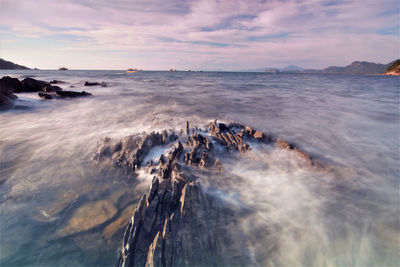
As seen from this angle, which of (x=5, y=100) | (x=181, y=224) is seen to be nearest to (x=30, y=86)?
(x=5, y=100)

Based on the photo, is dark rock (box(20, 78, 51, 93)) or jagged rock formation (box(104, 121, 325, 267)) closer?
jagged rock formation (box(104, 121, 325, 267))

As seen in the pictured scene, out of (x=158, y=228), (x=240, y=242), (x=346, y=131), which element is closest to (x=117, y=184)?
(x=158, y=228)

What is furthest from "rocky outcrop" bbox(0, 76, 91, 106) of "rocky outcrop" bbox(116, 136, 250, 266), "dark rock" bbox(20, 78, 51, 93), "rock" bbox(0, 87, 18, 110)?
"rocky outcrop" bbox(116, 136, 250, 266)

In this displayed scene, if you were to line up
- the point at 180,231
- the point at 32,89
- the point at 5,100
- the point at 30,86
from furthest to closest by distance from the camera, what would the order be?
Result: the point at 32,89 → the point at 30,86 → the point at 5,100 → the point at 180,231

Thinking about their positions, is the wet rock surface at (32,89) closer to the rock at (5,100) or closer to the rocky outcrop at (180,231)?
the rock at (5,100)

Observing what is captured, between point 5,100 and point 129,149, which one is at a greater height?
point 5,100

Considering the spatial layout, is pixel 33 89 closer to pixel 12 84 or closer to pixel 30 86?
pixel 30 86

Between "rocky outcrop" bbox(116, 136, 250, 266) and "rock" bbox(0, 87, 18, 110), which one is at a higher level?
"rock" bbox(0, 87, 18, 110)

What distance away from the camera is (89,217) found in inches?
150

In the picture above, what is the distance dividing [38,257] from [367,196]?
7768 millimetres

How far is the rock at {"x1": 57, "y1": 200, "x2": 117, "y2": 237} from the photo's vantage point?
11.6 feet

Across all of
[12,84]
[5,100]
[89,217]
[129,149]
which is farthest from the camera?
[12,84]

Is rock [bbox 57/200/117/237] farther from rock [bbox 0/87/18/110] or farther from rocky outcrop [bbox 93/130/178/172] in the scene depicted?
rock [bbox 0/87/18/110]

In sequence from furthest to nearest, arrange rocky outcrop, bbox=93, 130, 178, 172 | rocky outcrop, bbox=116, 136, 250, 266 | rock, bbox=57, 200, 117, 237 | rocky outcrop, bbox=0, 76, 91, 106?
rocky outcrop, bbox=0, 76, 91, 106, rocky outcrop, bbox=93, 130, 178, 172, rock, bbox=57, 200, 117, 237, rocky outcrop, bbox=116, 136, 250, 266
